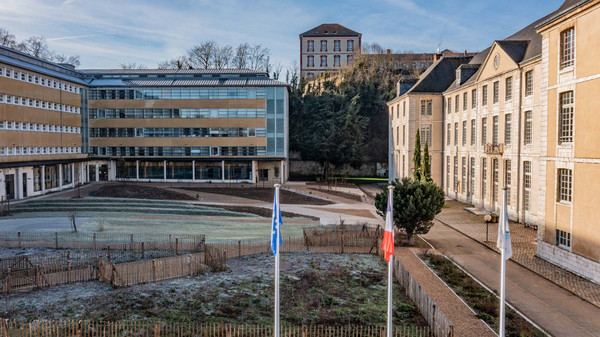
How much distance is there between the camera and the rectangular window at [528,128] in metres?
30.9

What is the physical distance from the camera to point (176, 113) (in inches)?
2288

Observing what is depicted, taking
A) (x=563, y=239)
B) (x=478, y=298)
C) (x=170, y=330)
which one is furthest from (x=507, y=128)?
(x=170, y=330)

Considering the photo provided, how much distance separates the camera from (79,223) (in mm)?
30922

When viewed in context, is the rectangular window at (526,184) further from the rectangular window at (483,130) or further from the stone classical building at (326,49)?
the stone classical building at (326,49)

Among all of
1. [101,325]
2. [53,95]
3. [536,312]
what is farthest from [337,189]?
[101,325]

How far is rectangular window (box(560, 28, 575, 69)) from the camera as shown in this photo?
68.1 feet

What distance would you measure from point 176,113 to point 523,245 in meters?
44.4

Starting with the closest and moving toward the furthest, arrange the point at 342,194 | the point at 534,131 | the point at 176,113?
the point at 534,131 < the point at 342,194 < the point at 176,113

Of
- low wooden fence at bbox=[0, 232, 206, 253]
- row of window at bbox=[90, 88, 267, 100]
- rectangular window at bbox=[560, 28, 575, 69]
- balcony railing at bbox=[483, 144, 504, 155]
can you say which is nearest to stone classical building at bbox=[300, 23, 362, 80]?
row of window at bbox=[90, 88, 267, 100]

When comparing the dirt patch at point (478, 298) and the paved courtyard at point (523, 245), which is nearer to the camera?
the dirt patch at point (478, 298)

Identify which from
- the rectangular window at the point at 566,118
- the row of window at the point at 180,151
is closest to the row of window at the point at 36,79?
the row of window at the point at 180,151

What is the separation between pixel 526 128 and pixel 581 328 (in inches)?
812

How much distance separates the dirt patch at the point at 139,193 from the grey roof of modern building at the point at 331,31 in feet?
186

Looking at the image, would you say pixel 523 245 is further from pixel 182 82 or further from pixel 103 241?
pixel 182 82
